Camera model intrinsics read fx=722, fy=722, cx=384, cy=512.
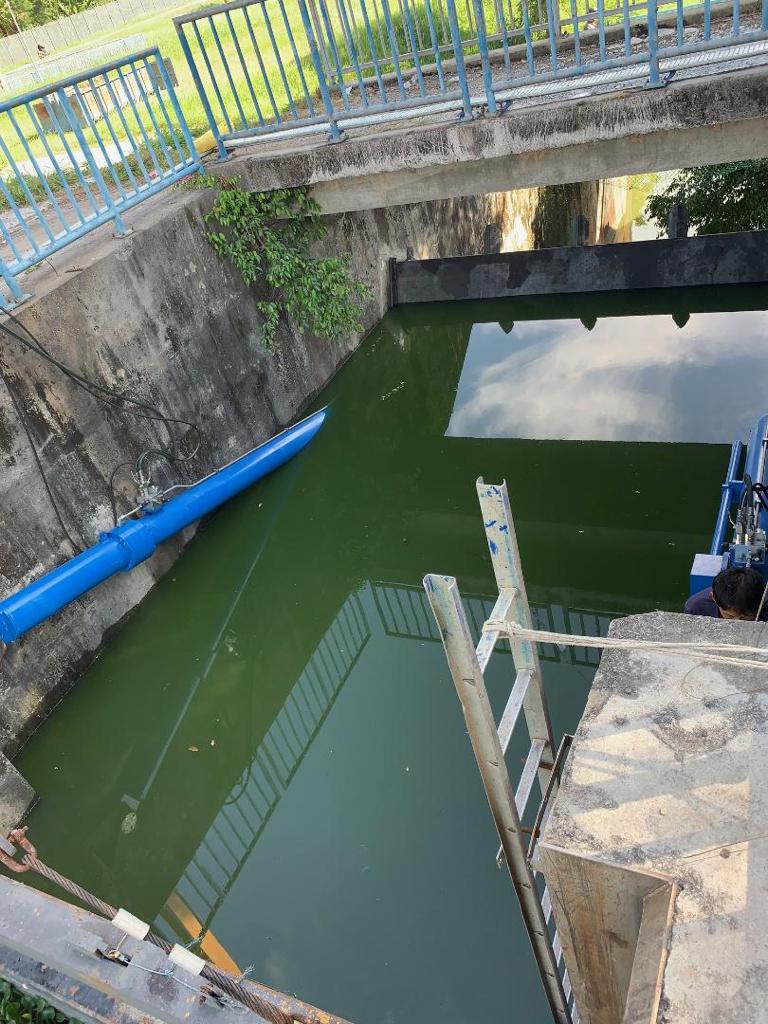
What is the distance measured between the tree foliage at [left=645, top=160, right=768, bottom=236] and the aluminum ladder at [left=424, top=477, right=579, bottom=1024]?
9703 millimetres

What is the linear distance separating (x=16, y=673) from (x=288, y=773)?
2020 mm

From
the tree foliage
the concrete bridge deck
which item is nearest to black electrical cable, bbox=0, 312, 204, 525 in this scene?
the concrete bridge deck

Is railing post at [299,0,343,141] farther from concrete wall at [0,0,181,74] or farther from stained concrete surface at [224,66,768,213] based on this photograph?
concrete wall at [0,0,181,74]

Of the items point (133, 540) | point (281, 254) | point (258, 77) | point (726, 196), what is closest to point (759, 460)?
point (133, 540)

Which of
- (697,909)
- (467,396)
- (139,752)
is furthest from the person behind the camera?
(467,396)

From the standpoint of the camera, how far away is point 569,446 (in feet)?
22.5

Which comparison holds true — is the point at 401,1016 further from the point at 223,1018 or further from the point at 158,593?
the point at 158,593

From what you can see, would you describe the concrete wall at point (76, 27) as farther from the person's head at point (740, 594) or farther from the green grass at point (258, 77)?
the person's head at point (740, 594)

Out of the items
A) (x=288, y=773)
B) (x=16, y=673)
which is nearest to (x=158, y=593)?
(x=16, y=673)

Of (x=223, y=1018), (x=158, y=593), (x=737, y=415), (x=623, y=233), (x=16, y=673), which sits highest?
(x=223, y=1018)

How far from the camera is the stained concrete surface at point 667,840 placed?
5.22ft

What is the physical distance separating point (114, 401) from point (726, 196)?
923cm

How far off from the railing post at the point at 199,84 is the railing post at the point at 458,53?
2.19 metres

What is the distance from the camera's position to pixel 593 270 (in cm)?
905
